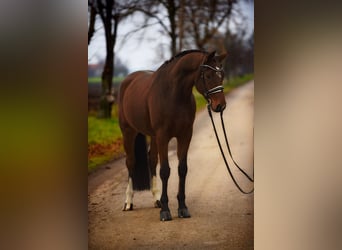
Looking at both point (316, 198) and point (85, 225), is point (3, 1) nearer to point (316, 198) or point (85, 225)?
point (85, 225)

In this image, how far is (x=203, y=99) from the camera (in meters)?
3.27

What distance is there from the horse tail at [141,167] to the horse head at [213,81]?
1.71 feet

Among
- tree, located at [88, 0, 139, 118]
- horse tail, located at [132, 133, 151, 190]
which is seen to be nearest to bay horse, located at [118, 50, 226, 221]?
horse tail, located at [132, 133, 151, 190]

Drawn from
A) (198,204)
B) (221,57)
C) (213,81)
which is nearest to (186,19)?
(221,57)

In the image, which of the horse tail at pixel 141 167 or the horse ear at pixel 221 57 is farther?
the horse tail at pixel 141 167

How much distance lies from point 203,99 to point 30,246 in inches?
58.7

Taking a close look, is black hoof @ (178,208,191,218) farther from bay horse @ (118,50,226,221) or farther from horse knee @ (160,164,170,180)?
horse knee @ (160,164,170,180)

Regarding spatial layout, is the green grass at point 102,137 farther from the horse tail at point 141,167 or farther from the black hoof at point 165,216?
the black hoof at point 165,216

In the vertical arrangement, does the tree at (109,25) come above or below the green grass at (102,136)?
above

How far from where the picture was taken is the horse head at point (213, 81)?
325 cm

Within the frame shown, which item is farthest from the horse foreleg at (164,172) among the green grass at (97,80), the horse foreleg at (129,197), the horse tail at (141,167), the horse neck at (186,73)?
the green grass at (97,80)

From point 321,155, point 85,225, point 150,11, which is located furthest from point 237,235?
point 150,11

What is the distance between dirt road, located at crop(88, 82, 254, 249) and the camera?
3219 mm

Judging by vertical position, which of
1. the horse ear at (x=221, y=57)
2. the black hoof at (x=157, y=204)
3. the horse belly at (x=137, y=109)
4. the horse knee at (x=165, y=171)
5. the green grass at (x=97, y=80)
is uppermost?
the horse ear at (x=221, y=57)
